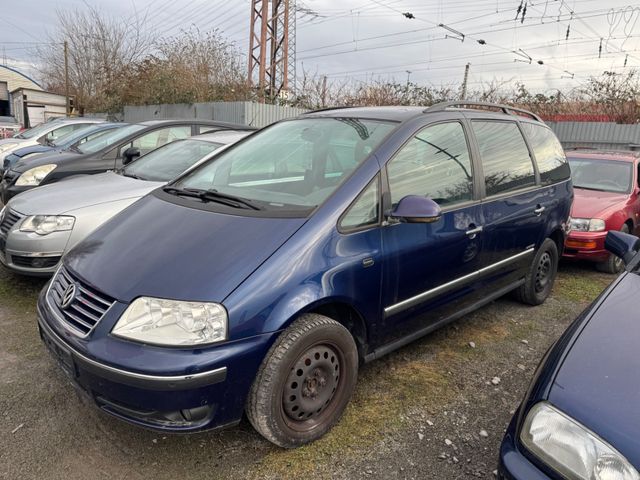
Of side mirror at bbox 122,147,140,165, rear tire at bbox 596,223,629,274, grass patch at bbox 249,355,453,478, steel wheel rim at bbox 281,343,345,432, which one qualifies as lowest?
grass patch at bbox 249,355,453,478

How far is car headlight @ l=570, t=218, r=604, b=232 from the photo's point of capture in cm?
541

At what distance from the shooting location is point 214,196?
2730 mm

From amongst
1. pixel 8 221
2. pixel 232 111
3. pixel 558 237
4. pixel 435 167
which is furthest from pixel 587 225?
pixel 232 111

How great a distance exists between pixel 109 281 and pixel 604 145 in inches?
686

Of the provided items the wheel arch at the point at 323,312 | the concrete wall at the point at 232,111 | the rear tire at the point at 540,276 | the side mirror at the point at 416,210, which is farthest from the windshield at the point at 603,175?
the concrete wall at the point at 232,111

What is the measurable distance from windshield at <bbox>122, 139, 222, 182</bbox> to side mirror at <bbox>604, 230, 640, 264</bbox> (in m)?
3.86

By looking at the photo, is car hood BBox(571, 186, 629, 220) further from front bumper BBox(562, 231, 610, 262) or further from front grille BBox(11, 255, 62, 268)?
front grille BBox(11, 255, 62, 268)

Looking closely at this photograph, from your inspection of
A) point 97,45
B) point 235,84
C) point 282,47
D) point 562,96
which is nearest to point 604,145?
point 562,96

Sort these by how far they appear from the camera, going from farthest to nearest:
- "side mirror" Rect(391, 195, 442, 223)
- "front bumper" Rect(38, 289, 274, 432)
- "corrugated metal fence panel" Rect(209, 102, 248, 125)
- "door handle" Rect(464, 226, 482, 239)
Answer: "corrugated metal fence panel" Rect(209, 102, 248, 125) → "door handle" Rect(464, 226, 482, 239) → "side mirror" Rect(391, 195, 442, 223) → "front bumper" Rect(38, 289, 274, 432)

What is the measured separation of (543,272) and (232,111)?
11324 millimetres

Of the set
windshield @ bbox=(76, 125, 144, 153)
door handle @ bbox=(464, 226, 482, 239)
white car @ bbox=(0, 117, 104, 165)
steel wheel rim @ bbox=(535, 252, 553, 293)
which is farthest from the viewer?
white car @ bbox=(0, 117, 104, 165)

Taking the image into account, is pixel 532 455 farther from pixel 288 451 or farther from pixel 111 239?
pixel 111 239

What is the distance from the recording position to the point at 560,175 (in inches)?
171

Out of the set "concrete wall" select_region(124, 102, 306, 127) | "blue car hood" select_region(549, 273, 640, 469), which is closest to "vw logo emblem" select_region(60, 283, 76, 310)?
"blue car hood" select_region(549, 273, 640, 469)
